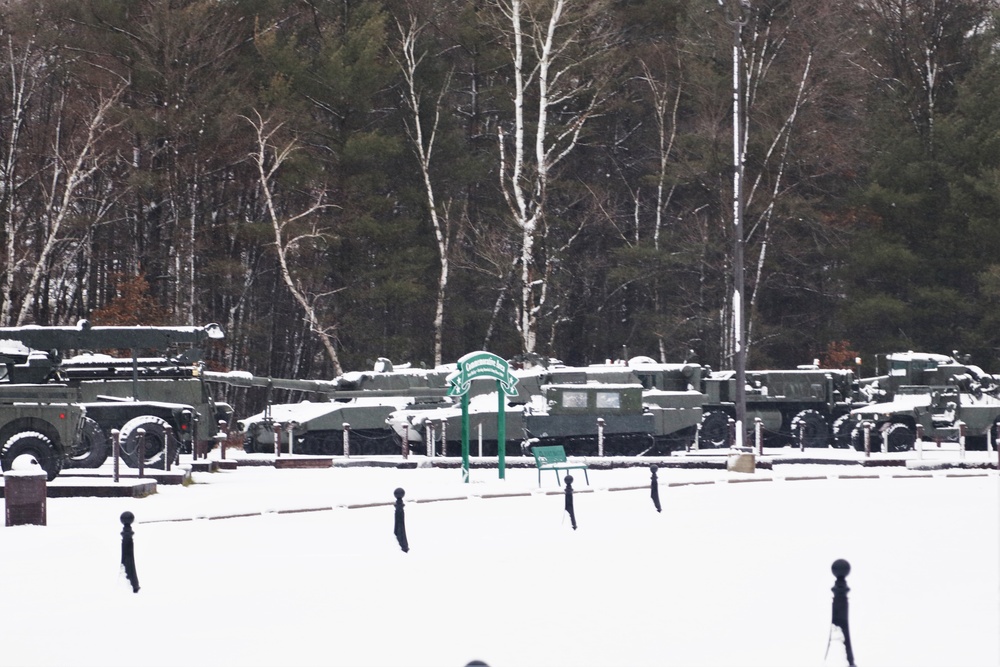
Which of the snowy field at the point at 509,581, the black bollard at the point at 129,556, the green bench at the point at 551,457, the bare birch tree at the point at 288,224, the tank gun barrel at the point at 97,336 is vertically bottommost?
the snowy field at the point at 509,581

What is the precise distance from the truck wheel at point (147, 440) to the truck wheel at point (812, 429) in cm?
1580

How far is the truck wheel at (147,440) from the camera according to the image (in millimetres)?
28609

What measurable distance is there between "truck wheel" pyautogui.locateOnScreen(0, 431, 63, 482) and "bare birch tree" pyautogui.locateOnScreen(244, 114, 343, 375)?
1885 centimetres

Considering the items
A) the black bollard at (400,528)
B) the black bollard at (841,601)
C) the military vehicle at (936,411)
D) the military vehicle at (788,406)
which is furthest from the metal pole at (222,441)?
the black bollard at (841,601)

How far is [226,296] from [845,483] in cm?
2917

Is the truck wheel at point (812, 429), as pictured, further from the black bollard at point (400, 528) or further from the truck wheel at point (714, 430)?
the black bollard at point (400, 528)

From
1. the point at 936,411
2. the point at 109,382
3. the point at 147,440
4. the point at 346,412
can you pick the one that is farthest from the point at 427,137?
the point at 147,440

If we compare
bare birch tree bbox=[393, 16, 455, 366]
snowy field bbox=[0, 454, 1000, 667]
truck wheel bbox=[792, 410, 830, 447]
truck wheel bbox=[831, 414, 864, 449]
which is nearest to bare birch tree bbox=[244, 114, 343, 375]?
bare birch tree bbox=[393, 16, 455, 366]

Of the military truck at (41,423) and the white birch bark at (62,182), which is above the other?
the white birch bark at (62,182)

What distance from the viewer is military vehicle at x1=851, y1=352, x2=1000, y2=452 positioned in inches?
1350

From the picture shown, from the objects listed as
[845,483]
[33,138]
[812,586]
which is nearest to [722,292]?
[33,138]

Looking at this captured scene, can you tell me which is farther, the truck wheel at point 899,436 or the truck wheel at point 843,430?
the truck wheel at point 843,430

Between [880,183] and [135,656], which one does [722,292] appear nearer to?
[880,183]

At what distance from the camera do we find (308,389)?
1446 inches
